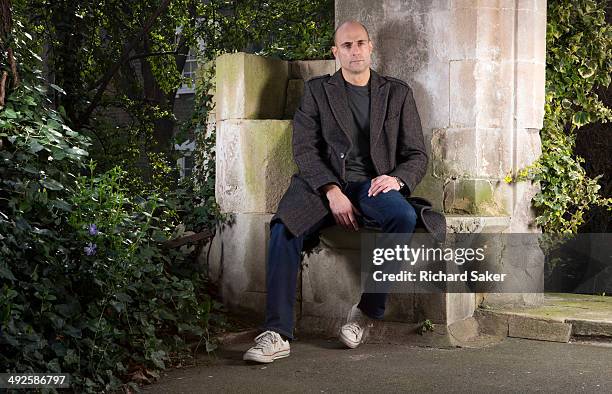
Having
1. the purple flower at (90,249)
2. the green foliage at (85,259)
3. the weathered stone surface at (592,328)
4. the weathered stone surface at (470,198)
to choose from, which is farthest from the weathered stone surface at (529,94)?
the purple flower at (90,249)

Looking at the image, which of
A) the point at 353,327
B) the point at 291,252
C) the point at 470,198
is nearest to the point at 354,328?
the point at 353,327

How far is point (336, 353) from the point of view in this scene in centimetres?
515

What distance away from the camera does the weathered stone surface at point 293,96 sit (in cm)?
627

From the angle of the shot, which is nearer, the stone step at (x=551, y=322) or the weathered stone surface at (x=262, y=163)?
the stone step at (x=551, y=322)

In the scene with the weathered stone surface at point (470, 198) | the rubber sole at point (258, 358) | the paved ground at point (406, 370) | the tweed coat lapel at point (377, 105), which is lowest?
the paved ground at point (406, 370)

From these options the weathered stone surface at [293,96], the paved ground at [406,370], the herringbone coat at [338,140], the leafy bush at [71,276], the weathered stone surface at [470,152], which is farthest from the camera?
the weathered stone surface at [293,96]

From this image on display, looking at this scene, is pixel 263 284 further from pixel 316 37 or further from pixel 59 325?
pixel 316 37

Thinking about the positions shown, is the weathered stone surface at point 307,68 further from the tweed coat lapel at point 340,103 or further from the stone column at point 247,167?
the tweed coat lapel at point 340,103

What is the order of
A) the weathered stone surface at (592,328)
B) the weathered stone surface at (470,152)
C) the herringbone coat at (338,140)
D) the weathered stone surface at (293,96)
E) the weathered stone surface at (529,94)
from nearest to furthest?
the herringbone coat at (338,140) → the weathered stone surface at (592,328) → the weathered stone surface at (470,152) → the weathered stone surface at (529,94) → the weathered stone surface at (293,96)

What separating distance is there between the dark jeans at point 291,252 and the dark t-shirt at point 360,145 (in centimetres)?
11

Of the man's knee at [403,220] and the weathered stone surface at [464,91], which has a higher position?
the weathered stone surface at [464,91]

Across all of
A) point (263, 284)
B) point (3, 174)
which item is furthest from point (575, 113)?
point (3, 174)

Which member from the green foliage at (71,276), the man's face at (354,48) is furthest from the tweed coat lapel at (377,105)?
the green foliage at (71,276)

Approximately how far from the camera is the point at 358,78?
5488 millimetres
